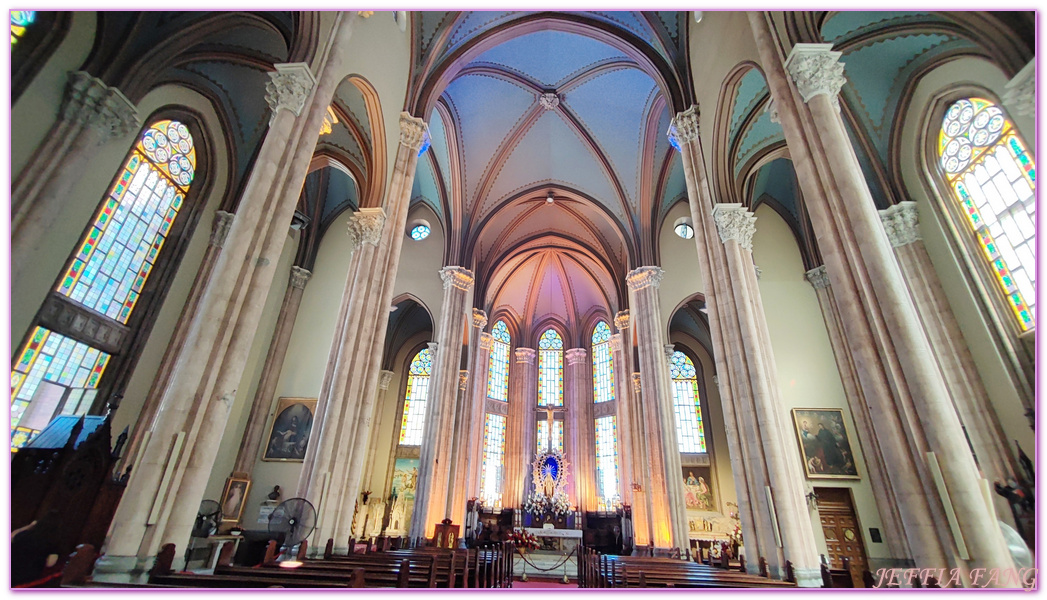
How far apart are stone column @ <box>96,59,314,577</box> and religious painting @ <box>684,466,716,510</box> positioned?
18.8 meters

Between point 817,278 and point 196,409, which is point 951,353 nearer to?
point 817,278

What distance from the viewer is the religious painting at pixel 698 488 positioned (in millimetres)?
19722

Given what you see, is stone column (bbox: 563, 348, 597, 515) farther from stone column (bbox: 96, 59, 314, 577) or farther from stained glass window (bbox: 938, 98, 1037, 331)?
stone column (bbox: 96, 59, 314, 577)

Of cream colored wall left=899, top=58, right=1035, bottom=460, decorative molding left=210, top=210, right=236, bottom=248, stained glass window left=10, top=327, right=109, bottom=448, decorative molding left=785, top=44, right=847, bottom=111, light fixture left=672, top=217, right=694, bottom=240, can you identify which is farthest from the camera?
light fixture left=672, top=217, right=694, bottom=240

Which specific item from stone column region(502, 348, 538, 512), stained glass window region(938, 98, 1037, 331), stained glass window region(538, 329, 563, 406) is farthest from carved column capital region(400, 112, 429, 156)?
stained glass window region(538, 329, 563, 406)

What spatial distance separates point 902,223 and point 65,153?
15.8 metres

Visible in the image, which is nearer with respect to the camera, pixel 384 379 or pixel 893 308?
pixel 893 308

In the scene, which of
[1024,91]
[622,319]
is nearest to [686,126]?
[1024,91]

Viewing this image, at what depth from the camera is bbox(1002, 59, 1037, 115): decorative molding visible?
6.43 metres

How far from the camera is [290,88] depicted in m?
6.82

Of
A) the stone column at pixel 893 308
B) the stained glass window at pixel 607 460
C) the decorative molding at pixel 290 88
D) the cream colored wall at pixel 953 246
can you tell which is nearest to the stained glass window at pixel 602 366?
the stained glass window at pixel 607 460

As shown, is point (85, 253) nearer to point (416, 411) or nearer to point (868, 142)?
point (416, 411)

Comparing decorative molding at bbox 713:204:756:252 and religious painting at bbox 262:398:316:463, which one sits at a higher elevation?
decorative molding at bbox 713:204:756:252

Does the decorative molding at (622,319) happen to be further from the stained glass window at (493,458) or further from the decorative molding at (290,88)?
the decorative molding at (290,88)
